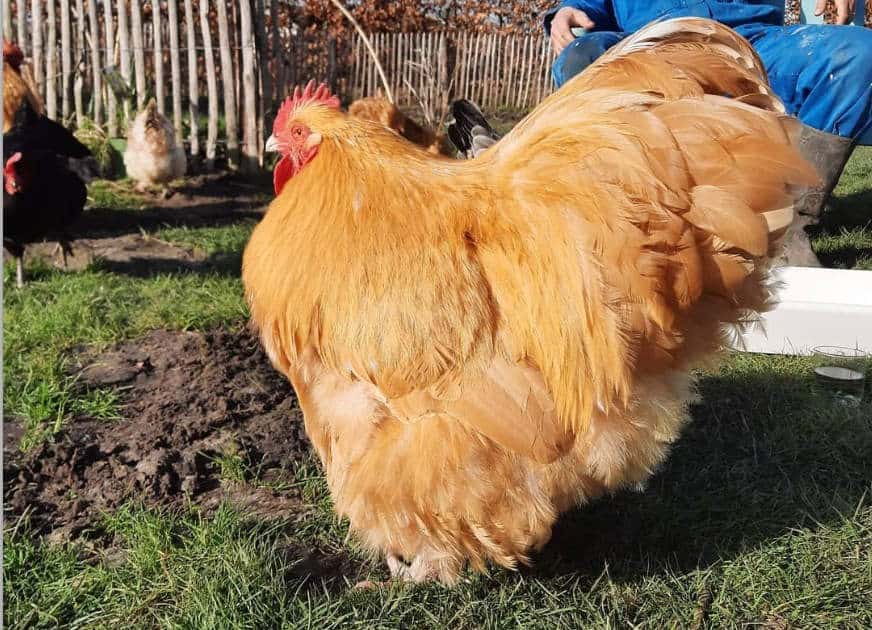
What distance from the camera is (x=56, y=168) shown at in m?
5.23

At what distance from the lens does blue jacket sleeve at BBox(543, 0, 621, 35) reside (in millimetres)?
4316

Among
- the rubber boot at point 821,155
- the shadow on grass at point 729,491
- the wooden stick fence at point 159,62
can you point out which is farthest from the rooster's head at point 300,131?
the wooden stick fence at point 159,62

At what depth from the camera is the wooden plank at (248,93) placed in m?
8.16

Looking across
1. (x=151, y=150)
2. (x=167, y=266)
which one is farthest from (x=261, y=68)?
(x=167, y=266)

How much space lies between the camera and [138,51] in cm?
829

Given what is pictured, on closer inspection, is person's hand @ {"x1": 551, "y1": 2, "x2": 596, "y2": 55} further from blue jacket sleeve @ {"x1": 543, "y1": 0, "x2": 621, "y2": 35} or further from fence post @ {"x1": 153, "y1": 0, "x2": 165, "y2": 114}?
fence post @ {"x1": 153, "y1": 0, "x2": 165, "y2": 114}

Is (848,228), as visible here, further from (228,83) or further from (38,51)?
(38,51)

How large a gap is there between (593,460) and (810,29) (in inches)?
139

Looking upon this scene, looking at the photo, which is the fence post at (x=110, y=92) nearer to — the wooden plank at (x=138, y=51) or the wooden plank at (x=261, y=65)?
the wooden plank at (x=138, y=51)

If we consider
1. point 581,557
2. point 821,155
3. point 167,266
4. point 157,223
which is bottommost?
point 581,557

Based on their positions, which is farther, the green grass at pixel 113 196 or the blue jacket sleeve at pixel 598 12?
the green grass at pixel 113 196

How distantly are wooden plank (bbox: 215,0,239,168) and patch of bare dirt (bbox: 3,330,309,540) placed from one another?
5.36 metres

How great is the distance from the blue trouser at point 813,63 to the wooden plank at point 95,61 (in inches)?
263

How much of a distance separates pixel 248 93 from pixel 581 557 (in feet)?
24.5
